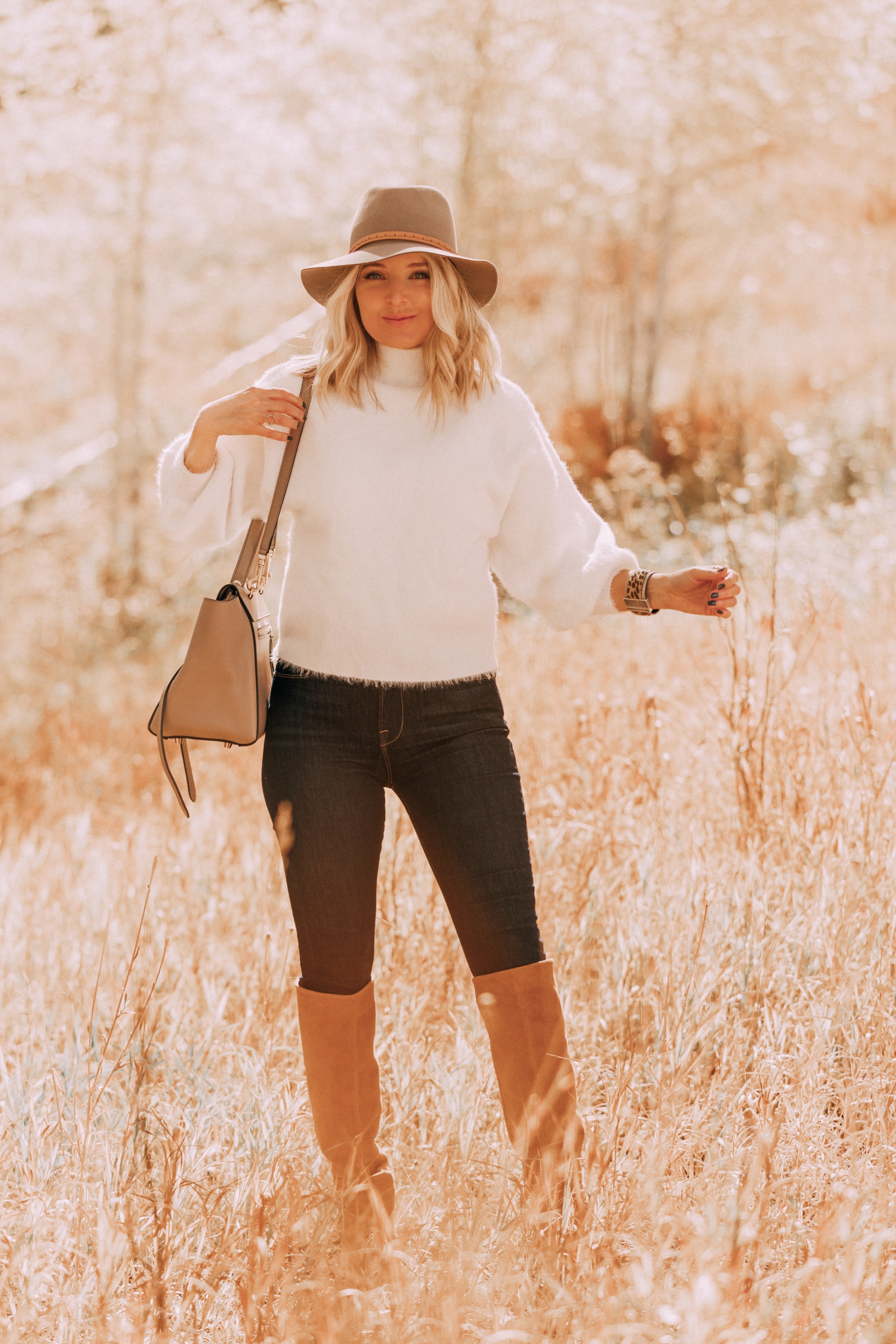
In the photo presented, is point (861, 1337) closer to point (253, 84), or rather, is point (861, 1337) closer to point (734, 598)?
point (734, 598)

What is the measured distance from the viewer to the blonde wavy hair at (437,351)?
7.21 feet

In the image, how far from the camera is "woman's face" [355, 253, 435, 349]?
87.4 inches

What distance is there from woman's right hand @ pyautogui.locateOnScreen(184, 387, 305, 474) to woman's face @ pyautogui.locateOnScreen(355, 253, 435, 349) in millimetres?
248

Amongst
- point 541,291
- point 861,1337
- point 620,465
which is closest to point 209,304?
point 541,291

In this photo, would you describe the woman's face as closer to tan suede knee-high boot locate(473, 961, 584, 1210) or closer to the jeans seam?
the jeans seam

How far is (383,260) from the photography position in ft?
7.27

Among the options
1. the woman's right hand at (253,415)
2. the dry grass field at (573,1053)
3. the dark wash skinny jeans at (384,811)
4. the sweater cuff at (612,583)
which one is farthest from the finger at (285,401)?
the dry grass field at (573,1053)

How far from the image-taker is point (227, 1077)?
2.47m

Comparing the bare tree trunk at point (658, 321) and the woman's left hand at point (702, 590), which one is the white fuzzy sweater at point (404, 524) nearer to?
the woman's left hand at point (702, 590)

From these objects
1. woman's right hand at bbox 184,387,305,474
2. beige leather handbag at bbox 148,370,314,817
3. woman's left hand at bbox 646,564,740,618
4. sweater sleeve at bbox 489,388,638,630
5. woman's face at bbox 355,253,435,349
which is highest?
woman's face at bbox 355,253,435,349

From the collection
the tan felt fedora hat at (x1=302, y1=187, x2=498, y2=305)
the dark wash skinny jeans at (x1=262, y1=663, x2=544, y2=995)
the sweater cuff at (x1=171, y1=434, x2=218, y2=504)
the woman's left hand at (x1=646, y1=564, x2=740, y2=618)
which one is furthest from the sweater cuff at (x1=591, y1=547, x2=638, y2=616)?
the sweater cuff at (x1=171, y1=434, x2=218, y2=504)

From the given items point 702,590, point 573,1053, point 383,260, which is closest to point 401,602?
point 702,590

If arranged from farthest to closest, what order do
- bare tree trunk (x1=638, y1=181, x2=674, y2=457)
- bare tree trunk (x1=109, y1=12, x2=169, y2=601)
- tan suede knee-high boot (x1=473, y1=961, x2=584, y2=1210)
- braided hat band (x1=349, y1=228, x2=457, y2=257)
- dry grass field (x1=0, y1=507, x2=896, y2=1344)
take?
bare tree trunk (x1=638, y1=181, x2=674, y2=457), bare tree trunk (x1=109, y1=12, x2=169, y2=601), braided hat band (x1=349, y1=228, x2=457, y2=257), tan suede knee-high boot (x1=473, y1=961, x2=584, y2=1210), dry grass field (x1=0, y1=507, x2=896, y2=1344)

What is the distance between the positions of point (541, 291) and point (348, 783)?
11880 mm
